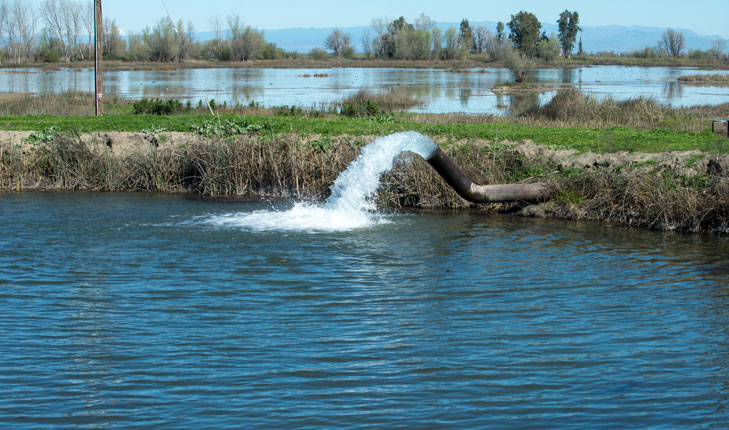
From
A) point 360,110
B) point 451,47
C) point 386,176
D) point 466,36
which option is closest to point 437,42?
point 451,47

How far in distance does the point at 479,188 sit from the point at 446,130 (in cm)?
403

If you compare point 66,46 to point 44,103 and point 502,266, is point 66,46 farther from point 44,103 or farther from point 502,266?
point 502,266

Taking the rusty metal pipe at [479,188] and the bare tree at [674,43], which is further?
the bare tree at [674,43]

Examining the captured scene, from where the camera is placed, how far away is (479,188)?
16.5m

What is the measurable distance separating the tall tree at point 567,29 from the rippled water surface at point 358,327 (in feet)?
479

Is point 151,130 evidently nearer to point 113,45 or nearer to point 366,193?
point 366,193

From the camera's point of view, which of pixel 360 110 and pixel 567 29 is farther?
pixel 567 29

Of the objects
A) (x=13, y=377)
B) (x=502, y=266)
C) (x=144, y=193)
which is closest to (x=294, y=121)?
(x=144, y=193)

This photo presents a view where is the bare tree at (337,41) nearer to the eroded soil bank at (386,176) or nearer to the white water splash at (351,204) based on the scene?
the eroded soil bank at (386,176)

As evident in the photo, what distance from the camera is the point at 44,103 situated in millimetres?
31469

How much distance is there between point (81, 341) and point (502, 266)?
21.6ft

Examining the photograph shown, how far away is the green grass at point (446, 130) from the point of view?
1811 centimetres

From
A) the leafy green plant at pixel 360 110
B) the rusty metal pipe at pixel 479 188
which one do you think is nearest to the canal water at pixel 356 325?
the rusty metal pipe at pixel 479 188

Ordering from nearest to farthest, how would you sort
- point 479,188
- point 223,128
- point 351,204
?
1. point 479,188
2. point 351,204
3. point 223,128
